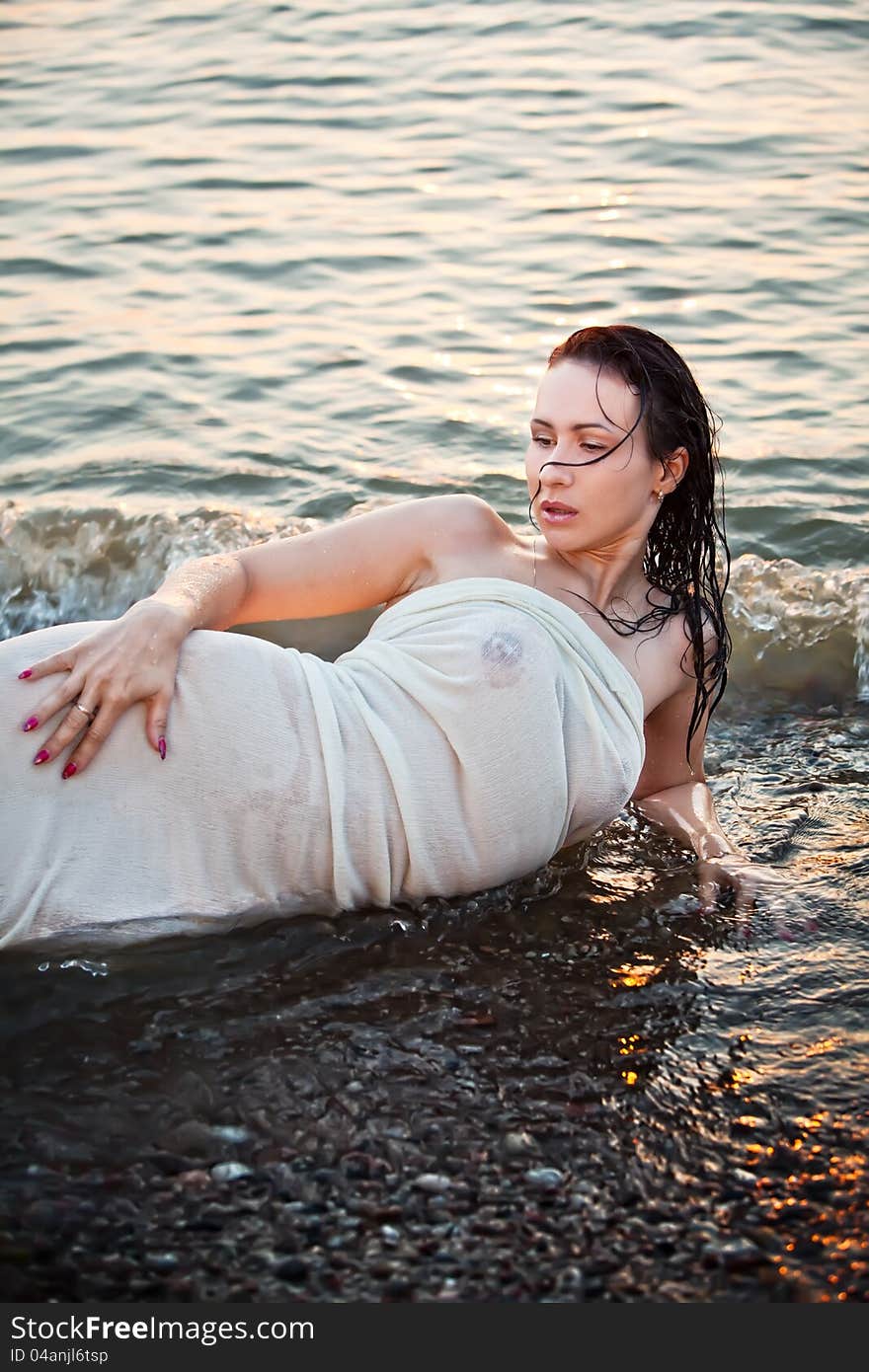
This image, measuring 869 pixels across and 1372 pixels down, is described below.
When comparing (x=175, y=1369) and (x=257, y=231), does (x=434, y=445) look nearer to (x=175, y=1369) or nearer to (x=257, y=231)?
(x=257, y=231)

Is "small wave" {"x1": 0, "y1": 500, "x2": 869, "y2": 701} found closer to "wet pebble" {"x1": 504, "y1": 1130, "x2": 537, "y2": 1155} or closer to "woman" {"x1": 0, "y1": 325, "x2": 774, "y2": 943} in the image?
"woman" {"x1": 0, "y1": 325, "x2": 774, "y2": 943}

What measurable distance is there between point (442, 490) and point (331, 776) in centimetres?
325

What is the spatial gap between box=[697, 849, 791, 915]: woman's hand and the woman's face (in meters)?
0.80

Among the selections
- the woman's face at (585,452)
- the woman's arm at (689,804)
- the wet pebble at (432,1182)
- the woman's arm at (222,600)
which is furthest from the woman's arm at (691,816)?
the wet pebble at (432,1182)

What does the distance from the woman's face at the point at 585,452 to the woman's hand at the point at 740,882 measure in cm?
80

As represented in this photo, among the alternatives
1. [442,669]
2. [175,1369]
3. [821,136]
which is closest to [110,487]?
[442,669]

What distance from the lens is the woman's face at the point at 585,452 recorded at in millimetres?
3297

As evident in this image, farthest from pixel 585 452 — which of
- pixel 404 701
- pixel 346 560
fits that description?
pixel 404 701

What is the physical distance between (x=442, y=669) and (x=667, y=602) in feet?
2.39

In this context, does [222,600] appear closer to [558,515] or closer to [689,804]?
[558,515]

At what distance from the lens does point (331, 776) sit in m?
2.94

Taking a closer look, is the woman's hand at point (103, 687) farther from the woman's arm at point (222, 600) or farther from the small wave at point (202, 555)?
the small wave at point (202, 555)

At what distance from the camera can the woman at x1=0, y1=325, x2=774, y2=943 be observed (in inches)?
112

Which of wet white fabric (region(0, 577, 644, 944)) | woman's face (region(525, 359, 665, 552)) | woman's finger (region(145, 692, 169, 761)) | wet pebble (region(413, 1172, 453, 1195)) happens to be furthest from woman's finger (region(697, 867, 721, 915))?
woman's finger (region(145, 692, 169, 761))
